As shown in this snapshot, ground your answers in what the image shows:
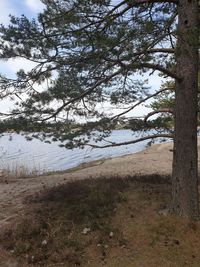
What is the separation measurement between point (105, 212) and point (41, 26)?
317cm

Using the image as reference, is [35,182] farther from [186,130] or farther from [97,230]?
[186,130]

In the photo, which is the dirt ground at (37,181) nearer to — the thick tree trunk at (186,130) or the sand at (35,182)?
the sand at (35,182)

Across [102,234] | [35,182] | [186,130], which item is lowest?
[102,234]

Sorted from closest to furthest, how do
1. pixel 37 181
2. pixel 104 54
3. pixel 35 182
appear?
1. pixel 104 54
2. pixel 35 182
3. pixel 37 181

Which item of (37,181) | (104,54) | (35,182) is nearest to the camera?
(104,54)

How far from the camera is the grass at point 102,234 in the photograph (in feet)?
14.8

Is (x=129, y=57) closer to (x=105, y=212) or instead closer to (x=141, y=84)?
(x=141, y=84)

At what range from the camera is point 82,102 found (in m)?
5.96

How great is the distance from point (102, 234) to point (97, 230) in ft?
0.49

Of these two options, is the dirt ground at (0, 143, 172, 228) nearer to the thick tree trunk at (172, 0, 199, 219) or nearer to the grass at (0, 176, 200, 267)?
the grass at (0, 176, 200, 267)

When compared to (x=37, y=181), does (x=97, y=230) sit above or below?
below

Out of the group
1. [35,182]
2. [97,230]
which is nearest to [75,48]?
[97,230]

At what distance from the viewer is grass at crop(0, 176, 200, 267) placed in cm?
451

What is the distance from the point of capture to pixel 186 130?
198 inches
